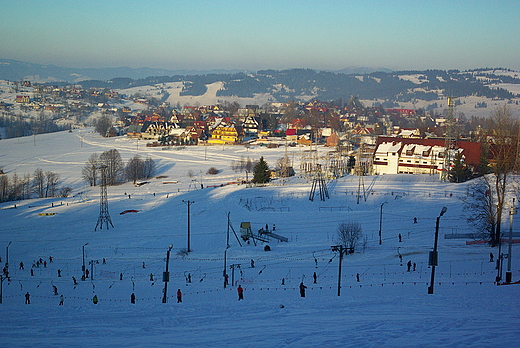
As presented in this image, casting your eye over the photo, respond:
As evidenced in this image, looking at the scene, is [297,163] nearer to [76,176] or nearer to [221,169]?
[221,169]

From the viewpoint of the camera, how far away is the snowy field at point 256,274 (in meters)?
7.80

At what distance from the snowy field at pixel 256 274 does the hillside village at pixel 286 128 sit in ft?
12.3

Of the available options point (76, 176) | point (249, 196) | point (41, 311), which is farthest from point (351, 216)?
point (76, 176)

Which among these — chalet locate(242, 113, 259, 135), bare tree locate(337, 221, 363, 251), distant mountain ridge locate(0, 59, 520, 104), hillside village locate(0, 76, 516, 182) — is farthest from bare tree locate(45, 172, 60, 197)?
distant mountain ridge locate(0, 59, 520, 104)

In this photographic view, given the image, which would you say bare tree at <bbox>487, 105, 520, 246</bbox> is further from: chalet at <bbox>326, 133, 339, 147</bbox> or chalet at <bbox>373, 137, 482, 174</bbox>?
chalet at <bbox>326, 133, 339, 147</bbox>

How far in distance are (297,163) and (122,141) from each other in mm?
27055

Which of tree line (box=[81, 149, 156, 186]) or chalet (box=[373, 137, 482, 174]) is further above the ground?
chalet (box=[373, 137, 482, 174])

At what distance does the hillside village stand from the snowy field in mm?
3740

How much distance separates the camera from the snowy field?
25.6 ft

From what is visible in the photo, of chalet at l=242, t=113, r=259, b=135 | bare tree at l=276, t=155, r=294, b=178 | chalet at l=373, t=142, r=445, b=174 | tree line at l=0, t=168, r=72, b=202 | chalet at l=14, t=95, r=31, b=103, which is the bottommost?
tree line at l=0, t=168, r=72, b=202

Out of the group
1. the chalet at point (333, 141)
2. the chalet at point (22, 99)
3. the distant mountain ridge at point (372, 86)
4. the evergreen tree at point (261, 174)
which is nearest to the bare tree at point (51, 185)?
the evergreen tree at point (261, 174)

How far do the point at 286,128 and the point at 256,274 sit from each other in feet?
191

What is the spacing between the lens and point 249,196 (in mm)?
24297

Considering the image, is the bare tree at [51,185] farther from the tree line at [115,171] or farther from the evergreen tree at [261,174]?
the evergreen tree at [261,174]
